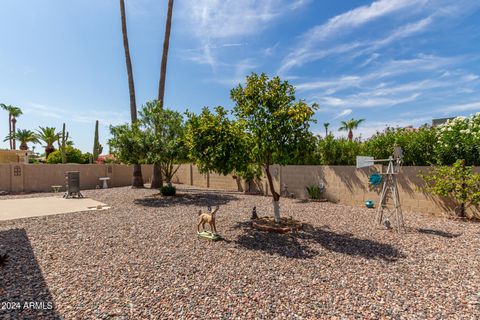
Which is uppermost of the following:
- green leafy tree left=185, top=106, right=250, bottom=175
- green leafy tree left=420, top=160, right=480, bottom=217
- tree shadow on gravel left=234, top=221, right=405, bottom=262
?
green leafy tree left=185, top=106, right=250, bottom=175

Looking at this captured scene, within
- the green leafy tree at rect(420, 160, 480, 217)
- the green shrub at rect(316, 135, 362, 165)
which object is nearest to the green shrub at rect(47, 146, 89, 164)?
the green shrub at rect(316, 135, 362, 165)

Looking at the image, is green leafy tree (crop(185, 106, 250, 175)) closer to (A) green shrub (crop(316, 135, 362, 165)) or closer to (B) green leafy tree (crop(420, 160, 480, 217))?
(B) green leafy tree (crop(420, 160, 480, 217))

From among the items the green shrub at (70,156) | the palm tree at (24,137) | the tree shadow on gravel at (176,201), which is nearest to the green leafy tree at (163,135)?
the tree shadow on gravel at (176,201)

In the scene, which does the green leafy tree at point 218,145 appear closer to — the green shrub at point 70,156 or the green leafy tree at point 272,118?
the green leafy tree at point 272,118

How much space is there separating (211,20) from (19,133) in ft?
129

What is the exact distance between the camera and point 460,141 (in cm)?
869

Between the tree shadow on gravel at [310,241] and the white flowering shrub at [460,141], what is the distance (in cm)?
529

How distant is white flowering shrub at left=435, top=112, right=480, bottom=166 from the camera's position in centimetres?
848

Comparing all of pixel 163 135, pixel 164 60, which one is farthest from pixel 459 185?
pixel 164 60

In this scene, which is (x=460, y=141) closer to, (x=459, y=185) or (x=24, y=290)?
(x=459, y=185)

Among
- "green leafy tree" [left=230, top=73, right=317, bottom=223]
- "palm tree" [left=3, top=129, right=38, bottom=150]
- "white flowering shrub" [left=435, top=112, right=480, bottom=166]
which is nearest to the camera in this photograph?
"green leafy tree" [left=230, top=73, right=317, bottom=223]

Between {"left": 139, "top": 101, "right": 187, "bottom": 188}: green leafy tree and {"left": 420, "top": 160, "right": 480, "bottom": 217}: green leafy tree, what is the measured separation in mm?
10221

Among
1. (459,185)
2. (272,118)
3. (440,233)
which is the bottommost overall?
(440,233)

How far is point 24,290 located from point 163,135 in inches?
410
